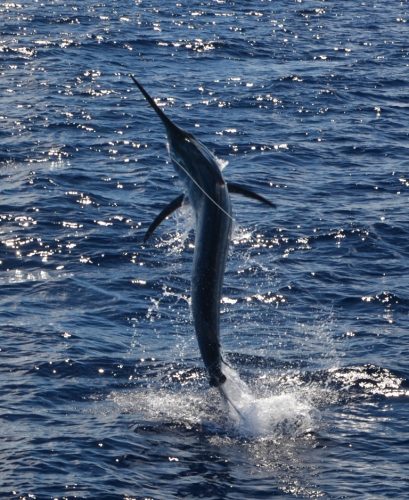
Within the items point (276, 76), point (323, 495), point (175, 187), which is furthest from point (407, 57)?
point (323, 495)

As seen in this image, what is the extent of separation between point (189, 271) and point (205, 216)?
11.4 m

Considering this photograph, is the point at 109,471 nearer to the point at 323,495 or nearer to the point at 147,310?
the point at 323,495

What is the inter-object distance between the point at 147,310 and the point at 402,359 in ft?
16.0

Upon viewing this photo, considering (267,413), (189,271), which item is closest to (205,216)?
(267,413)

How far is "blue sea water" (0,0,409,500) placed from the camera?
56.8ft

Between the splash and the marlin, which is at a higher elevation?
the marlin

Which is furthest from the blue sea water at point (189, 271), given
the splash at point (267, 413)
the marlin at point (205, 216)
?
the marlin at point (205, 216)

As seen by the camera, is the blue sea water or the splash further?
the splash

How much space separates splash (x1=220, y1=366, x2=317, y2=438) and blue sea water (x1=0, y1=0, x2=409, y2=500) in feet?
0.15

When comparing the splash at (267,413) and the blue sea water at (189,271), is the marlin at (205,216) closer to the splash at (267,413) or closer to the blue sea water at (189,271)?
the blue sea water at (189,271)

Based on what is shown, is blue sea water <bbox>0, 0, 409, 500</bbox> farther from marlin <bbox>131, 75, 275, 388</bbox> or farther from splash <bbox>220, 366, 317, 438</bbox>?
marlin <bbox>131, 75, 275, 388</bbox>

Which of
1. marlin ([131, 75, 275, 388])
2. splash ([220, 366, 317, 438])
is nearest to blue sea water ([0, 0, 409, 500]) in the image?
splash ([220, 366, 317, 438])

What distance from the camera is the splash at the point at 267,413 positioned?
18.1 metres

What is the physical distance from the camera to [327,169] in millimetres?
31969
